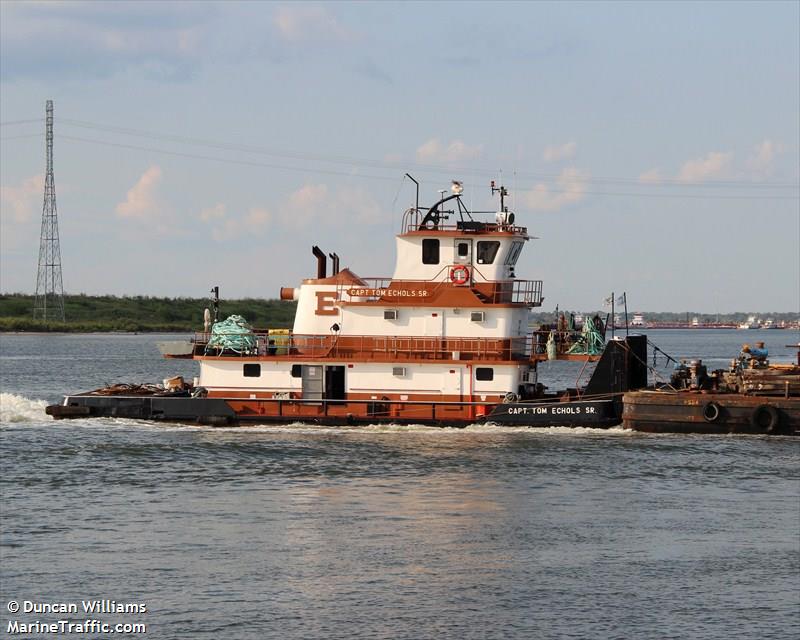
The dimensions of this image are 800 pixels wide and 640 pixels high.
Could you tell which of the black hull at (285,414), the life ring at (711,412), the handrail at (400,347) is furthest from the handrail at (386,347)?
the life ring at (711,412)

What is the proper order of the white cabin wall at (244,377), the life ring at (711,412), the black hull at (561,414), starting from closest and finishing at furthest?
the life ring at (711,412), the black hull at (561,414), the white cabin wall at (244,377)

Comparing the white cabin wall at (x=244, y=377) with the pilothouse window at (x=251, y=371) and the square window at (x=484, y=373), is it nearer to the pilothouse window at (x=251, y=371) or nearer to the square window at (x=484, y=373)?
the pilothouse window at (x=251, y=371)

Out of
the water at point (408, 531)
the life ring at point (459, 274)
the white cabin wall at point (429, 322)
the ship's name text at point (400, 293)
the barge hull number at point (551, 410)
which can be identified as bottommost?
the water at point (408, 531)

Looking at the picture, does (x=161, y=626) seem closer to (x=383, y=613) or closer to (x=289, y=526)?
(x=383, y=613)

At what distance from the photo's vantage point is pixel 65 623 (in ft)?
69.3

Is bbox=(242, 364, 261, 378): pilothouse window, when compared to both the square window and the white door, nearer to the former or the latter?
the white door

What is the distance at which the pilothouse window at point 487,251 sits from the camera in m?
41.2

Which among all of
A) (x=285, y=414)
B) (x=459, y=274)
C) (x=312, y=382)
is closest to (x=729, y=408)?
(x=459, y=274)

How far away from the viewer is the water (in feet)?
71.2

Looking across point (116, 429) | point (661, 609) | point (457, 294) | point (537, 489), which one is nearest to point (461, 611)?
point (661, 609)

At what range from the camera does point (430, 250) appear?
41.3 metres

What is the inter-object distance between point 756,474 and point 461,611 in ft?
49.1

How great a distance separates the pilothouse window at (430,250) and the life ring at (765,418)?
36.8ft

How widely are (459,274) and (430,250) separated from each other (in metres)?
1.24
